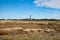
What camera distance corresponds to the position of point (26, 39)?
36.5 ft

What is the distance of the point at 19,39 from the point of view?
1102cm

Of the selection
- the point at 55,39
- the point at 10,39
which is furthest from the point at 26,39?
the point at 55,39

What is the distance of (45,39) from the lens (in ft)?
36.0

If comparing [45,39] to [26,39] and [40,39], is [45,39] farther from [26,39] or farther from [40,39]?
[26,39]

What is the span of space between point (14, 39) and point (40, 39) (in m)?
1.69

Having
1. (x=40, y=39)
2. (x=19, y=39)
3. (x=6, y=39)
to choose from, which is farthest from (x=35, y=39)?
(x=6, y=39)

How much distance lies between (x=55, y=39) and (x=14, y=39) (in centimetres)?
268

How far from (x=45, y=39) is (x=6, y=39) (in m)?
2.54

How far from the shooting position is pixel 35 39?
11.0m

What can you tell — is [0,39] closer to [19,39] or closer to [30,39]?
[19,39]

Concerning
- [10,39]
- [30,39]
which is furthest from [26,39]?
[10,39]

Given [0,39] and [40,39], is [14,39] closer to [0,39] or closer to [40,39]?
[0,39]

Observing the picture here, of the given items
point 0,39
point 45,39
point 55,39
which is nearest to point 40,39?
point 45,39

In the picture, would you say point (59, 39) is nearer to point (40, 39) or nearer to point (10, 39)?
point (40, 39)
